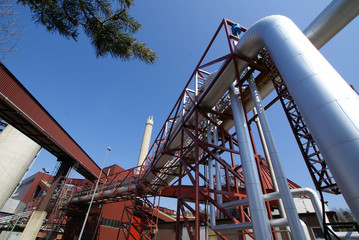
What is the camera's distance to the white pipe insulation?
94.7 inches

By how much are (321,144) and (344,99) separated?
84 centimetres

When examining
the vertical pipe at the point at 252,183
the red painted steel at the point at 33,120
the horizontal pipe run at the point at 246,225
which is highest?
the red painted steel at the point at 33,120

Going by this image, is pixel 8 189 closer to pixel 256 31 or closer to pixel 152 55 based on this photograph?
pixel 152 55

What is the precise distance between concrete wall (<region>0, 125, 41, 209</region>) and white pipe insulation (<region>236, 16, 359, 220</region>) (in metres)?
24.0

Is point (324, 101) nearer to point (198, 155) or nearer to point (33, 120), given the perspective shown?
point (198, 155)

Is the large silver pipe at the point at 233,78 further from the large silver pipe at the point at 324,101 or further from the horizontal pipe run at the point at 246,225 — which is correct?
the horizontal pipe run at the point at 246,225

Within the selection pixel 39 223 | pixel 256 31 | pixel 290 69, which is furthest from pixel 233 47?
pixel 39 223

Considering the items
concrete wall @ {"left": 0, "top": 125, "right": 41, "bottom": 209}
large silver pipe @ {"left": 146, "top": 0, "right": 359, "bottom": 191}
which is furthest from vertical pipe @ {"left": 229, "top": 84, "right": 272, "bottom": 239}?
concrete wall @ {"left": 0, "top": 125, "right": 41, "bottom": 209}

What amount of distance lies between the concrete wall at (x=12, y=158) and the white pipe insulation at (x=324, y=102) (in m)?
24.0

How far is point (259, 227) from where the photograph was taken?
415 cm

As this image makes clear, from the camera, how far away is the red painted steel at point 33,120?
34.6ft

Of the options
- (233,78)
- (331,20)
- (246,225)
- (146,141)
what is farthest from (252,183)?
(146,141)

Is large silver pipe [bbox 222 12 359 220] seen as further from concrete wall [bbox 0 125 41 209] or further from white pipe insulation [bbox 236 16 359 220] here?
concrete wall [bbox 0 125 41 209]

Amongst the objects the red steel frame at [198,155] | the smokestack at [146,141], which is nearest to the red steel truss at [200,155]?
the red steel frame at [198,155]
